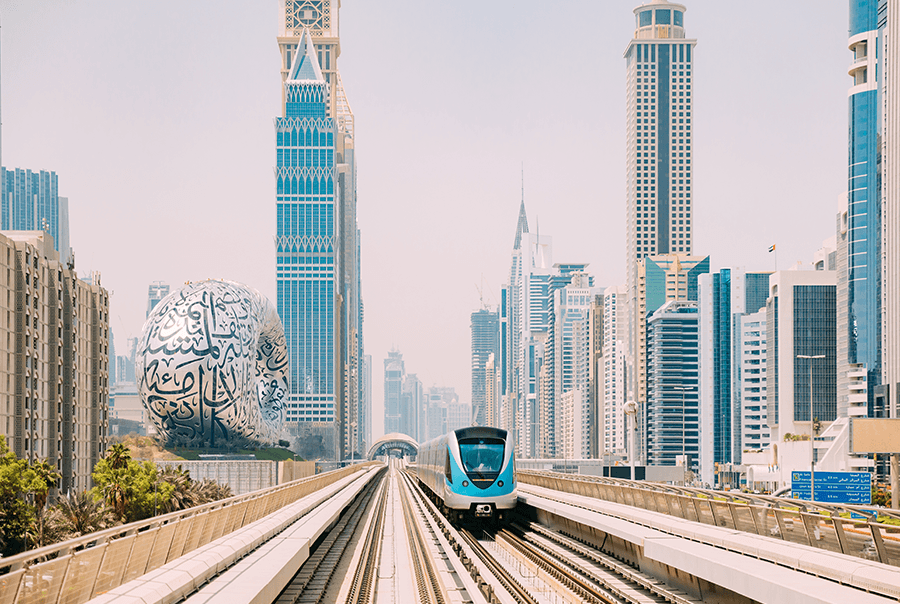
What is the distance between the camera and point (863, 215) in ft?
350

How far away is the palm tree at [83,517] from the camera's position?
44.5m

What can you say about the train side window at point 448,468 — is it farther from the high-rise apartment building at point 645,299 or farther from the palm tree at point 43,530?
the high-rise apartment building at point 645,299

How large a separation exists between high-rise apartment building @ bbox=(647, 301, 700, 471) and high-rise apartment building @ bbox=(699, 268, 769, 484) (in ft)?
16.7

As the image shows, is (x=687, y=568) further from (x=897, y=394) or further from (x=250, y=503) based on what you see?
(x=897, y=394)

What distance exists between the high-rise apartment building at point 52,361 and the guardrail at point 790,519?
45063mm

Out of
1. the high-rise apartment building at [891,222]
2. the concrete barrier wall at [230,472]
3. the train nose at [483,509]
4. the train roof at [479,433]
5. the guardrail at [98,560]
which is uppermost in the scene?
the high-rise apartment building at [891,222]

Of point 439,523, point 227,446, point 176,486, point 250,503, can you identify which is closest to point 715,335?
point 227,446

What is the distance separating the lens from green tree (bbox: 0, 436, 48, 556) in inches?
1529

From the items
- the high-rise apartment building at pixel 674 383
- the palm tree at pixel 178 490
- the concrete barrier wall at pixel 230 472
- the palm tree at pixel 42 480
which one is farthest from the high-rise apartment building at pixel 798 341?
the palm tree at pixel 42 480

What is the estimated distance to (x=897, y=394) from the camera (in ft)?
316

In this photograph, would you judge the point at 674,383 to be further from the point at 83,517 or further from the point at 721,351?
the point at 83,517

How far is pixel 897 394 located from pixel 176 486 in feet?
235

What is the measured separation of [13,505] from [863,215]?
308ft

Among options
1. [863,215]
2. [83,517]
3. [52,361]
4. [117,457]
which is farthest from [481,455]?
[863,215]
